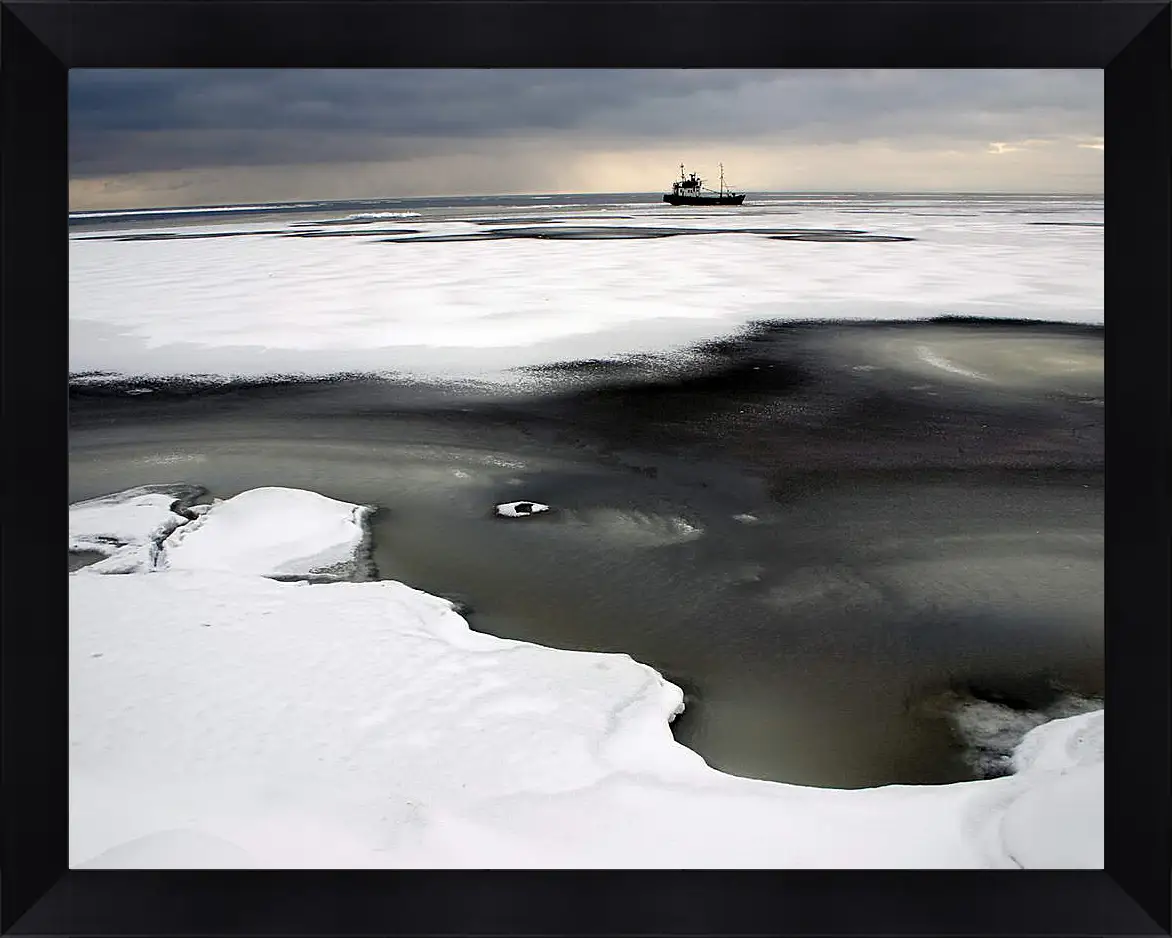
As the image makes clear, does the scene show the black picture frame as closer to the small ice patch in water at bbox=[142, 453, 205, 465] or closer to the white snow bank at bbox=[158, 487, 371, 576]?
the white snow bank at bbox=[158, 487, 371, 576]

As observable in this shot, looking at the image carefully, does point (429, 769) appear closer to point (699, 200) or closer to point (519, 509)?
point (519, 509)

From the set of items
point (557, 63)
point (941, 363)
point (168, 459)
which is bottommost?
point (168, 459)

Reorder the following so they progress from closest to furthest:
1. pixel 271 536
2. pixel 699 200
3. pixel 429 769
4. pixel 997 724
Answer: pixel 429 769 < pixel 997 724 < pixel 271 536 < pixel 699 200

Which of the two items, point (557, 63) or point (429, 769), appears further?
point (429, 769)

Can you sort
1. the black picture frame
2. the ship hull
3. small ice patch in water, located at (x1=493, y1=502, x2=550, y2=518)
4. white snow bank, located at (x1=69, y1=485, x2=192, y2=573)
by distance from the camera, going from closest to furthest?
the black picture frame
white snow bank, located at (x1=69, y1=485, x2=192, y2=573)
small ice patch in water, located at (x1=493, y1=502, x2=550, y2=518)
the ship hull

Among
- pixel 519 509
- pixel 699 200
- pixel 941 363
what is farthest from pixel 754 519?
pixel 699 200

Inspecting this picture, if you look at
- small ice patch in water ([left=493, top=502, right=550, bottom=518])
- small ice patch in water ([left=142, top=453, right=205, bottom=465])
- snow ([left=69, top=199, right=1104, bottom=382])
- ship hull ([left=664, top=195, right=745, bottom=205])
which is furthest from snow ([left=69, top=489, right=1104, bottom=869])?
ship hull ([left=664, top=195, right=745, bottom=205])
